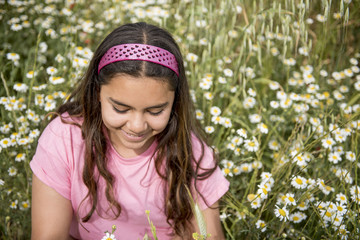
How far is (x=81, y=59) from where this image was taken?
1.82 meters

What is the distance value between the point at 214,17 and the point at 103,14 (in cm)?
Result: 80

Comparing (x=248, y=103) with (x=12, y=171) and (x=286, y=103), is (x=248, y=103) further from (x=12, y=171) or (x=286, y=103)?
(x=12, y=171)

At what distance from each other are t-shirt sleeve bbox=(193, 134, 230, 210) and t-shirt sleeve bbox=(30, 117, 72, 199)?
414 millimetres

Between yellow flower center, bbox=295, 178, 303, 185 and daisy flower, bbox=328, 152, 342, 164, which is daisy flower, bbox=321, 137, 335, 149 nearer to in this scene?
daisy flower, bbox=328, 152, 342, 164

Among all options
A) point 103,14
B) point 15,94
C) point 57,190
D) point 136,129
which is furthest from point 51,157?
point 103,14

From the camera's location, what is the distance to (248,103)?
1.86 meters

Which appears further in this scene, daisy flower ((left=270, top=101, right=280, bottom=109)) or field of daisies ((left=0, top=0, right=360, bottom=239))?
daisy flower ((left=270, top=101, right=280, bottom=109))

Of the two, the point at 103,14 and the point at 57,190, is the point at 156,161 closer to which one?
the point at 57,190

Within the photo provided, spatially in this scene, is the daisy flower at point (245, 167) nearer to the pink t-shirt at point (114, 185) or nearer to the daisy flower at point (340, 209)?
the pink t-shirt at point (114, 185)

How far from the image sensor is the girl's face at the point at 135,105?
1.00 m

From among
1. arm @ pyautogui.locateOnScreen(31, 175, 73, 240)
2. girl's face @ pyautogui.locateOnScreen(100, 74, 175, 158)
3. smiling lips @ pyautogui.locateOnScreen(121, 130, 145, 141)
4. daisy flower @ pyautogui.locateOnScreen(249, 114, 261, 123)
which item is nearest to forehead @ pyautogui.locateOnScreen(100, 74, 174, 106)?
girl's face @ pyautogui.locateOnScreen(100, 74, 175, 158)

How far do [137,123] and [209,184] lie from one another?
1.31 feet

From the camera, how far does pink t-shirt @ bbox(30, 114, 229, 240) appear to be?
120 cm

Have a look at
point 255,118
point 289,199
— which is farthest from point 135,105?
point 255,118
